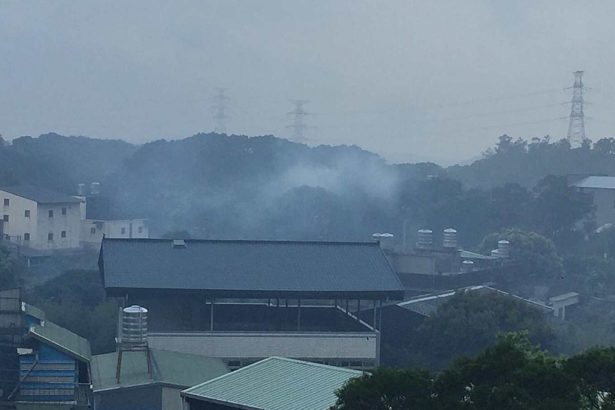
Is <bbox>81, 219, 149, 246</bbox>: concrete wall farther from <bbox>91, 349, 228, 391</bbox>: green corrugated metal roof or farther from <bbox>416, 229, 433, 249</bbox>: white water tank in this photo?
<bbox>91, 349, 228, 391</bbox>: green corrugated metal roof

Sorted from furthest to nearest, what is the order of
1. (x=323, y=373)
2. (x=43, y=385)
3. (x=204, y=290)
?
(x=204, y=290) → (x=43, y=385) → (x=323, y=373)

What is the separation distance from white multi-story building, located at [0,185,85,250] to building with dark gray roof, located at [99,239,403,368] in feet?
66.6

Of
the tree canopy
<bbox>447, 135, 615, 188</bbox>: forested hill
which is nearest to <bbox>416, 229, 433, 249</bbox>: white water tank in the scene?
the tree canopy

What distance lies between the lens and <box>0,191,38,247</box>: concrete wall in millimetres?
42906

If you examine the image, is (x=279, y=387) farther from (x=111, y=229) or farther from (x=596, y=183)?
(x=596, y=183)

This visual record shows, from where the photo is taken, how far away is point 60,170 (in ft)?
207

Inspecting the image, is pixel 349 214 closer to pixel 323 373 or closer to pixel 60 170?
pixel 60 170

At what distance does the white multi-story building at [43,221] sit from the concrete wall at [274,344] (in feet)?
73.4

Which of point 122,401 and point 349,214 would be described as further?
point 349,214

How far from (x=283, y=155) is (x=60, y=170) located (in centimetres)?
1128

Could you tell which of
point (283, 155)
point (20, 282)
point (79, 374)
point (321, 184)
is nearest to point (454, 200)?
point (321, 184)

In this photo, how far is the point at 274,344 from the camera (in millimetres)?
21859

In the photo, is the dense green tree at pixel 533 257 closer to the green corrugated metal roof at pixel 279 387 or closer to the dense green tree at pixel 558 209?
the dense green tree at pixel 558 209

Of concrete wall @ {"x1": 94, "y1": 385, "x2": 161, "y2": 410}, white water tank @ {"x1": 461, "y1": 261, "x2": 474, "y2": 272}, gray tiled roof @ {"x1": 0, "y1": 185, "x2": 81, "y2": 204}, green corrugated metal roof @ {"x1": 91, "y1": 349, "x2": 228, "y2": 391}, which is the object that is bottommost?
concrete wall @ {"x1": 94, "y1": 385, "x2": 161, "y2": 410}
